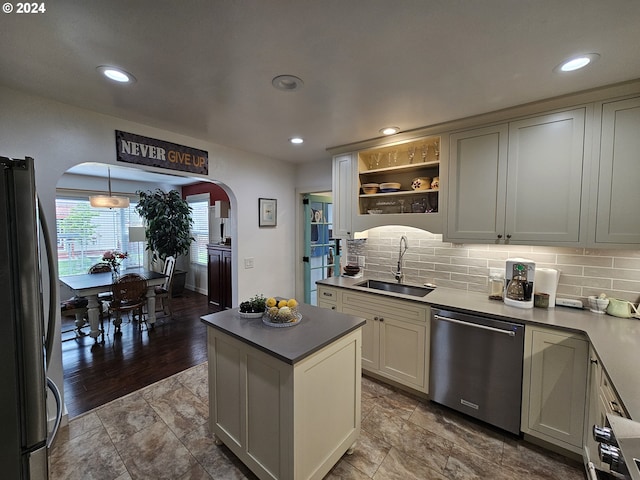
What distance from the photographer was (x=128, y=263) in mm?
6043

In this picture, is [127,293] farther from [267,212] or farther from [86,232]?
[86,232]

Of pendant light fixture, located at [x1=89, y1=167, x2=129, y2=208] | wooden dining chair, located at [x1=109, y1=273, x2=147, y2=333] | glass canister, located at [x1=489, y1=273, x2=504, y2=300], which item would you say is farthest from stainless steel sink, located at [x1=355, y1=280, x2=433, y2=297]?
pendant light fixture, located at [x1=89, y1=167, x2=129, y2=208]

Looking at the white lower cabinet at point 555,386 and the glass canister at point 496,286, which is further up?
the glass canister at point 496,286

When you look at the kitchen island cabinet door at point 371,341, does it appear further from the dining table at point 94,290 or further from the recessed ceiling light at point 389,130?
the dining table at point 94,290

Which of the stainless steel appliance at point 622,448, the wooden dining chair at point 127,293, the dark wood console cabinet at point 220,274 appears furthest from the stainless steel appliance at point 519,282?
the wooden dining chair at point 127,293

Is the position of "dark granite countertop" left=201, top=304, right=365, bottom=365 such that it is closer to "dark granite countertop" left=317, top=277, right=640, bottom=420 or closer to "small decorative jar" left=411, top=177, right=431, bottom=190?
"dark granite countertop" left=317, top=277, right=640, bottom=420

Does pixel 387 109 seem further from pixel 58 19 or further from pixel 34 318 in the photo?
pixel 34 318

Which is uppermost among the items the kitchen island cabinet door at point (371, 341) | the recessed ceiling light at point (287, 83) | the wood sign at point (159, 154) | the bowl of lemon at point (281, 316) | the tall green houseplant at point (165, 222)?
the recessed ceiling light at point (287, 83)

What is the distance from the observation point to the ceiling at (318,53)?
3.97ft

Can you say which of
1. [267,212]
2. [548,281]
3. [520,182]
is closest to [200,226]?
[267,212]

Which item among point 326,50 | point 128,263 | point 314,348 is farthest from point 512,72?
point 128,263

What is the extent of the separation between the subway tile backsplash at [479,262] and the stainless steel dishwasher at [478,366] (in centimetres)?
68

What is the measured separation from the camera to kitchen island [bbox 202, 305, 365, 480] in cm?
145

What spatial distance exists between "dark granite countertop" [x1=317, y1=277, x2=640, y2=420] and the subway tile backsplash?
0.19 meters
